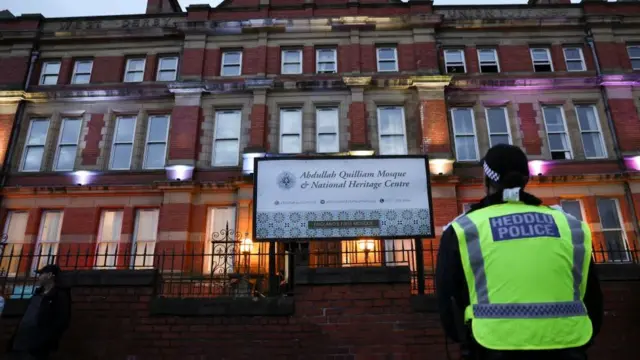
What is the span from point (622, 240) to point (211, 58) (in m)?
17.5

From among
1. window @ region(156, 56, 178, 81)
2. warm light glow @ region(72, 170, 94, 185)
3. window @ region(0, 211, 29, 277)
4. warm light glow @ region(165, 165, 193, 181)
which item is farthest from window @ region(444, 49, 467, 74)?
window @ region(0, 211, 29, 277)

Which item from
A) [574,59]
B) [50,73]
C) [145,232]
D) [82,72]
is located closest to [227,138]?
[145,232]

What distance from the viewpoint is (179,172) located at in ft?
A: 55.2

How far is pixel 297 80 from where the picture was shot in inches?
722

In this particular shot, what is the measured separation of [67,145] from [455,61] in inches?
658

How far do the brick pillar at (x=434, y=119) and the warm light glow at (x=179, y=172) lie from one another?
355 inches

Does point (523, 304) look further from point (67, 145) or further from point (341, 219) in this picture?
point (67, 145)

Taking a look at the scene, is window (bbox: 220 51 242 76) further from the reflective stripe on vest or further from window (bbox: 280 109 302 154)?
the reflective stripe on vest

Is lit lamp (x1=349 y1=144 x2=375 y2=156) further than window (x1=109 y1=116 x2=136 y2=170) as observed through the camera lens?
No

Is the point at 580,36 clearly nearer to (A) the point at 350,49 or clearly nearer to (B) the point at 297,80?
(A) the point at 350,49

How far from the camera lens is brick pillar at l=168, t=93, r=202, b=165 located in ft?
56.1

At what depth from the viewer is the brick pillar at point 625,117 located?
1706cm

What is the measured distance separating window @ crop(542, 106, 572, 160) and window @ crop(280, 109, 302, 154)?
32.8 feet

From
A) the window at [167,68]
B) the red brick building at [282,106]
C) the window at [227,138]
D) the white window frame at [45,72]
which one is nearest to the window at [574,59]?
the red brick building at [282,106]
